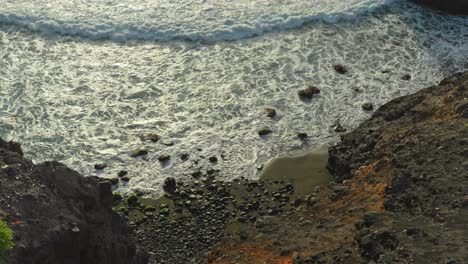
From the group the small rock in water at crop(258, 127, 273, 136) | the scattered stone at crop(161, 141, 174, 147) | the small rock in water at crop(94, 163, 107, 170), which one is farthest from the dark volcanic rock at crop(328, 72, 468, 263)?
the small rock in water at crop(94, 163, 107, 170)

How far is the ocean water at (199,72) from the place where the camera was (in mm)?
20344

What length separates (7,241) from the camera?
855 centimetres

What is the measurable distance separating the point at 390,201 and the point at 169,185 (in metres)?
6.42

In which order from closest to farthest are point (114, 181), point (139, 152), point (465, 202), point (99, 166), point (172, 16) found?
point (465, 202), point (114, 181), point (99, 166), point (139, 152), point (172, 16)

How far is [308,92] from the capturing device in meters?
22.6

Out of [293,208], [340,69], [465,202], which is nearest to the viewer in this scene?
[465,202]

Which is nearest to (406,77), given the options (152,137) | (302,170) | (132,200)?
(302,170)

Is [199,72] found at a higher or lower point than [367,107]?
higher

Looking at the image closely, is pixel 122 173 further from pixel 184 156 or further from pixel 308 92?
pixel 308 92

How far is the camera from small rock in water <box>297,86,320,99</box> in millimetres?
22594

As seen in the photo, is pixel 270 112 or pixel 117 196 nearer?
pixel 117 196

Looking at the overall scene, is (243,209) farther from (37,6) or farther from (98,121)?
(37,6)

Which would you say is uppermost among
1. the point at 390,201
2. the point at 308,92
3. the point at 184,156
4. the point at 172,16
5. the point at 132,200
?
the point at 172,16

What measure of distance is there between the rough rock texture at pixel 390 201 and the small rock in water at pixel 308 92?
3005mm
